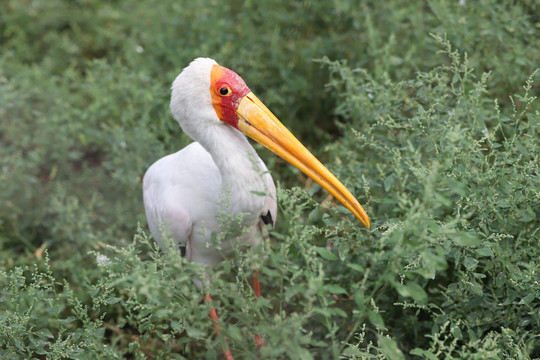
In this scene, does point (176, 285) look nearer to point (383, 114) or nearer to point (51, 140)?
point (383, 114)

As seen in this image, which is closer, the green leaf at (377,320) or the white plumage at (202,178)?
the green leaf at (377,320)

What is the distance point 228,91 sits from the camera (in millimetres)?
2646

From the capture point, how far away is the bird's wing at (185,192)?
2.76 metres

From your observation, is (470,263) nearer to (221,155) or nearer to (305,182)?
(221,155)

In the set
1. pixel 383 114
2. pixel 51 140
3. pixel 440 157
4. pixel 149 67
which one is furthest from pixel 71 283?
pixel 440 157

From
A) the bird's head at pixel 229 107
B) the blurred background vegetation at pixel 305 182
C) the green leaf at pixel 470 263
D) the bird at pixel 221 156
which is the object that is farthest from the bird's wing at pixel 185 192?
the green leaf at pixel 470 263

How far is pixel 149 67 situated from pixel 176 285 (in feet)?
9.85

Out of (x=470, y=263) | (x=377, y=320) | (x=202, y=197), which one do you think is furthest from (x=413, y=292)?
(x=202, y=197)

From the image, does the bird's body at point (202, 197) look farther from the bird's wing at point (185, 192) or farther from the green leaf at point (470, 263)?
the green leaf at point (470, 263)

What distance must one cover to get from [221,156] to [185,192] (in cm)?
30

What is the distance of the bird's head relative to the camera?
2.64 m

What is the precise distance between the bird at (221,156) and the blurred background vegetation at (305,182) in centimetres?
16

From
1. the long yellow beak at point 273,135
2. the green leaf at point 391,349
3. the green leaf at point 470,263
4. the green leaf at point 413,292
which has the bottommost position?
the green leaf at point 391,349

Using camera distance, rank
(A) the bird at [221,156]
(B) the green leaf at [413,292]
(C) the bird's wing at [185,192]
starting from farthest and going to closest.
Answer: (C) the bird's wing at [185,192], (A) the bird at [221,156], (B) the green leaf at [413,292]
